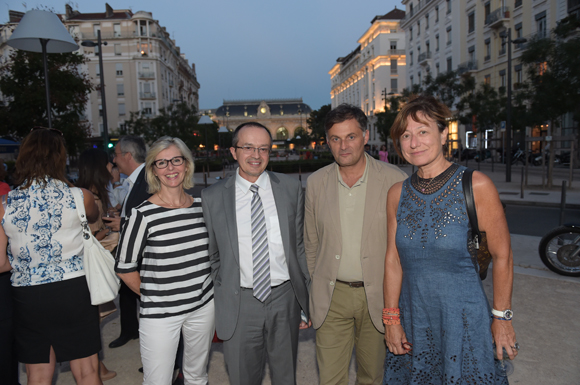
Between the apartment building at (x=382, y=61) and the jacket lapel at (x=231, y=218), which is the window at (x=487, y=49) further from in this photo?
the jacket lapel at (x=231, y=218)

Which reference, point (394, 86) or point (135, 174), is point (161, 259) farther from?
point (394, 86)

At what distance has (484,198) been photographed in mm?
1988

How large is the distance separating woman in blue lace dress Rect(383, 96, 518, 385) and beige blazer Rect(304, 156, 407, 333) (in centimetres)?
34

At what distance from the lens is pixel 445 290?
207cm

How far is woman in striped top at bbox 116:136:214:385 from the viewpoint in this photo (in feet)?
8.14

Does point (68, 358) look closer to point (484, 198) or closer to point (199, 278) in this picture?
point (199, 278)

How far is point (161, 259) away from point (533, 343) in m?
3.59

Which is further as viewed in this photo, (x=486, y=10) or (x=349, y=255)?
(x=486, y=10)

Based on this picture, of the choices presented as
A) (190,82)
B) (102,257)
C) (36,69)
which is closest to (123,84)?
(190,82)

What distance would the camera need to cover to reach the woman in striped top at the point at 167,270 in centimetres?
248

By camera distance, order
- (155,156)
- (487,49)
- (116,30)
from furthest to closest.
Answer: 1. (116,30)
2. (487,49)
3. (155,156)

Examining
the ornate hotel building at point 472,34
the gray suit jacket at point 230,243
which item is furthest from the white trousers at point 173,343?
the ornate hotel building at point 472,34

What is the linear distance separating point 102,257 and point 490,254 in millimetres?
2447

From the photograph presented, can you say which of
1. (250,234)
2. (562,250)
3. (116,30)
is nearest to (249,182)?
(250,234)
